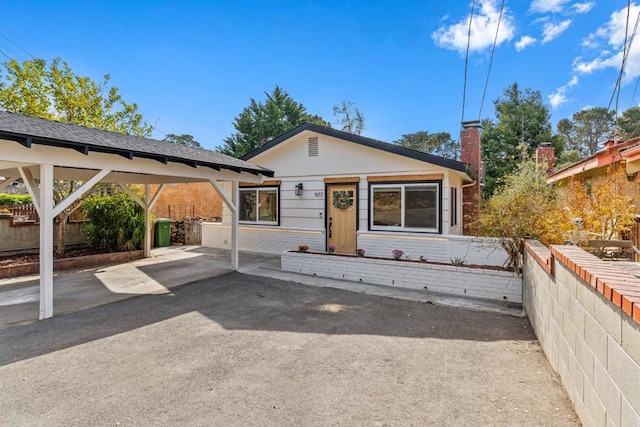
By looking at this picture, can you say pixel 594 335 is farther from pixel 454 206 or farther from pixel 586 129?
pixel 586 129

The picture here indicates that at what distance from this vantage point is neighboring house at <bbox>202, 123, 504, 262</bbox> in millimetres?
8688

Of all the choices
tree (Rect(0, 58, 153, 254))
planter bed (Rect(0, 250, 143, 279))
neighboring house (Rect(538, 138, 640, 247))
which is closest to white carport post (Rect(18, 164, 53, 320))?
planter bed (Rect(0, 250, 143, 279))

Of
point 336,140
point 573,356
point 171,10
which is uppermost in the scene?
point 171,10

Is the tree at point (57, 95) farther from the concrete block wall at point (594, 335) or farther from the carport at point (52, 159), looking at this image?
the concrete block wall at point (594, 335)

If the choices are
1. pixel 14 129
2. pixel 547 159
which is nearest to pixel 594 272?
pixel 14 129

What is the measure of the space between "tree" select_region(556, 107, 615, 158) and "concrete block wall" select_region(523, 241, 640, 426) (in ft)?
130

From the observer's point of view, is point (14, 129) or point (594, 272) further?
point (14, 129)

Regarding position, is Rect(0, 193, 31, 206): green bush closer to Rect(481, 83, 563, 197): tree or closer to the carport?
the carport

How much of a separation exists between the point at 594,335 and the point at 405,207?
22.5 ft

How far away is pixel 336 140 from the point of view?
10.1 metres

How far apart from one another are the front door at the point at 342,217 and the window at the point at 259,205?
2153 millimetres

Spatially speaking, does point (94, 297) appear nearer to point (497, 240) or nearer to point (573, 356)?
point (573, 356)

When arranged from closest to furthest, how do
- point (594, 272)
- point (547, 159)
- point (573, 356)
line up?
point (594, 272) < point (573, 356) < point (547, 159)

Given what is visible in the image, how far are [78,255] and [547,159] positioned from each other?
19.0 m
